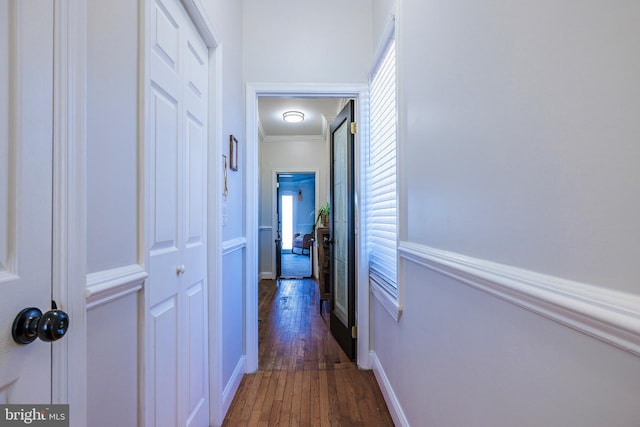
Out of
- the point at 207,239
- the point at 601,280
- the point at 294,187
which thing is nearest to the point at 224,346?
the point at 207,239

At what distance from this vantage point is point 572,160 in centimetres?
59

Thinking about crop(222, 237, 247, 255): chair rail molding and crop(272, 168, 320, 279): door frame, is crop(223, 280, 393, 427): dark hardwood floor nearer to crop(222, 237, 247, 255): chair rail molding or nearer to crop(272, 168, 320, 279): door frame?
crop(222, 237, 247, 255): chair rail molding

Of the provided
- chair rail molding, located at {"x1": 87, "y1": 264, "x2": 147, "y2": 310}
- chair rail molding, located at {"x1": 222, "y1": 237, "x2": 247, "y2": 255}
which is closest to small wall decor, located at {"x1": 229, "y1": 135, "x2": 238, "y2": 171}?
chair rail molding, located at {"x1": 222, "y1": 237, "x2": 247, "y2": 255}

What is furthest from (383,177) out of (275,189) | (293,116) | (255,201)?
(275,189)

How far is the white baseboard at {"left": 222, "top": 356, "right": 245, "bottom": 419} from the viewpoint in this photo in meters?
1.87

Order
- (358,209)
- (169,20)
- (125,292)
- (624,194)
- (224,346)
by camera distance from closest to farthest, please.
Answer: (624,194), (125,292), (169,20), (224,346), (358,209)

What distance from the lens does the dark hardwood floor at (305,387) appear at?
1859 mm

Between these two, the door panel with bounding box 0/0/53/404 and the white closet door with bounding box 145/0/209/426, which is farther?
the white closet door with bounding box 145/0/209/426

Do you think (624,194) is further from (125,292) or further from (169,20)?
(169,20)

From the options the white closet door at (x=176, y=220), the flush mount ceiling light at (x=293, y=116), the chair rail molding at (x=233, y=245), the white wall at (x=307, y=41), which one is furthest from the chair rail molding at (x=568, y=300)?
the flush mount ceiling light at (x=293, y=116)

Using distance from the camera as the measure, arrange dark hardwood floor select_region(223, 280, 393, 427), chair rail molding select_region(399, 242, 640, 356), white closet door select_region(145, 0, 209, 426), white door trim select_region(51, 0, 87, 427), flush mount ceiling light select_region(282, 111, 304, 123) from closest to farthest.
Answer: chair rail molding select_region(399, 242, 640, 356), white door trim select_region(51, 0, 87, 427), white closet door select_region(145, 0, 209, 426), dark hardwood floor select_region(223, 280, 393, 427), flush mount ceiling light select_region(282, 111, 304, 123)

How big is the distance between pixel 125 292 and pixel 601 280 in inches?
43.6

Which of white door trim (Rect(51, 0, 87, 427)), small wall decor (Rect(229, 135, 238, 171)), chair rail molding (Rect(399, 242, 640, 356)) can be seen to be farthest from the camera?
small wall decor (Rect(229, 135, 238, 171))

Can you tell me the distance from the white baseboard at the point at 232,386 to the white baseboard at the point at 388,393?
98 centimetres
